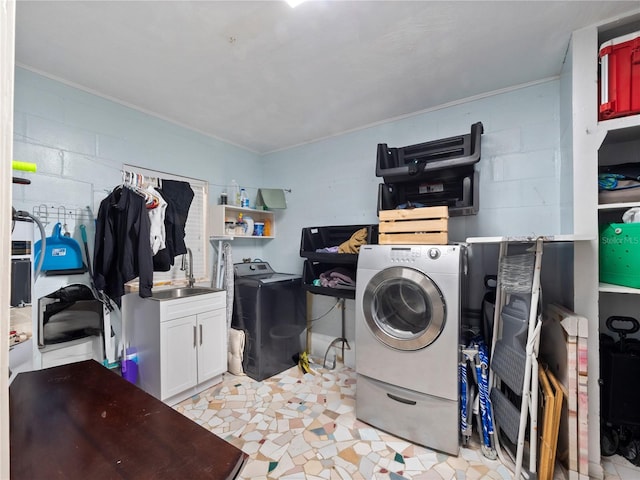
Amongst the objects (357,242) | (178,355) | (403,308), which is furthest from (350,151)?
(178,355)

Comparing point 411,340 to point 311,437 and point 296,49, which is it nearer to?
point 311,437

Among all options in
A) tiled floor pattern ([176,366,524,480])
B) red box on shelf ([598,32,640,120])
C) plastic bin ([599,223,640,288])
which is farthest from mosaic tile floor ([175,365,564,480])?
red box on shelf ([598,32,640,120])

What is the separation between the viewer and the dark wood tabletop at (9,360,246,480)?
2.28 ft

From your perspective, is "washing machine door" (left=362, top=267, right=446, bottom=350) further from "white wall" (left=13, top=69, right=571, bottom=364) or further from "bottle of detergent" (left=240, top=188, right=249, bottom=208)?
"bottle of detergent" (left=240, top=188, right=249, bottom=208)

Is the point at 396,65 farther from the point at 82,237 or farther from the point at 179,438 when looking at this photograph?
the point at 82,237

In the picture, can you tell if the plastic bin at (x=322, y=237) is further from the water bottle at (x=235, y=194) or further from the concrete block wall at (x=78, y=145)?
the concrete block wall at (x=78, y=145)

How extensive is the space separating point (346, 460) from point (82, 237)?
243 cm

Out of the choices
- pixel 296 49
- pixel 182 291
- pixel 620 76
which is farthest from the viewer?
pixel 182 291

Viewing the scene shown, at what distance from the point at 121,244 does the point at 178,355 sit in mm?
955

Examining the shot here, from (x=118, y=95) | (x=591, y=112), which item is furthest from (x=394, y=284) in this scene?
(x=118, y=95)

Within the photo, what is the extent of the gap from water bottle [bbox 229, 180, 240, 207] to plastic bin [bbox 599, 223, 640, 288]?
117 inches

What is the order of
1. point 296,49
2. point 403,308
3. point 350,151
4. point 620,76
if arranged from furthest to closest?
point 350,151, point 403,308, point 296,49, point 620,76

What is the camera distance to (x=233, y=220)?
10.2 feet

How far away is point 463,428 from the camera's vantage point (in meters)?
1.75
